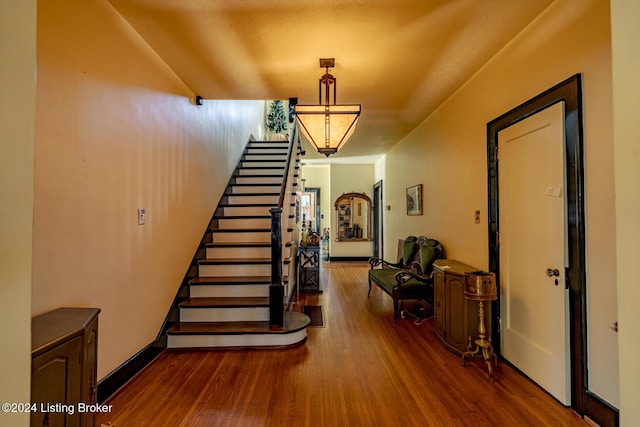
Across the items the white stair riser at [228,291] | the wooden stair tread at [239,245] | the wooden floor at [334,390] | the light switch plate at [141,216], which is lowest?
the wooden floor at [334,390]

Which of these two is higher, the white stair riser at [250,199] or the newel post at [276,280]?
the white stair riser at [250,199]

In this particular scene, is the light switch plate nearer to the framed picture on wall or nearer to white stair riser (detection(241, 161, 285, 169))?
white stair riser (detection(241, 161, 285, 169))

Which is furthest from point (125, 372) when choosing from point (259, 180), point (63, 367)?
point (259, 180)

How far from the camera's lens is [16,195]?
76cm

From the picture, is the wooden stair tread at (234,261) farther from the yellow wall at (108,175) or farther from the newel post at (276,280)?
the newel post at (276,280)

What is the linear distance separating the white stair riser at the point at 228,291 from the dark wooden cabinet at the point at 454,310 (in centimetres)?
195

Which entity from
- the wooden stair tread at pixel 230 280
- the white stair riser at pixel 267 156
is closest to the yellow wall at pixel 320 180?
the white stair riser at pixel 267 156

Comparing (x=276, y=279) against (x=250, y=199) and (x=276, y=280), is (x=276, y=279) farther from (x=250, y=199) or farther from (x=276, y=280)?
(x=250, y=199)

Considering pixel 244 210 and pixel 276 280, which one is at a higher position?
pixel 244 210

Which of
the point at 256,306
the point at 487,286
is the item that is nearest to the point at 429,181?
the point at 487,286

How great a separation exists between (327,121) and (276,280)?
5.60ft

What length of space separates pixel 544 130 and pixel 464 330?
5.97 ft

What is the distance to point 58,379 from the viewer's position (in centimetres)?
132

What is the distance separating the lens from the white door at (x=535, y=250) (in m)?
2.09
